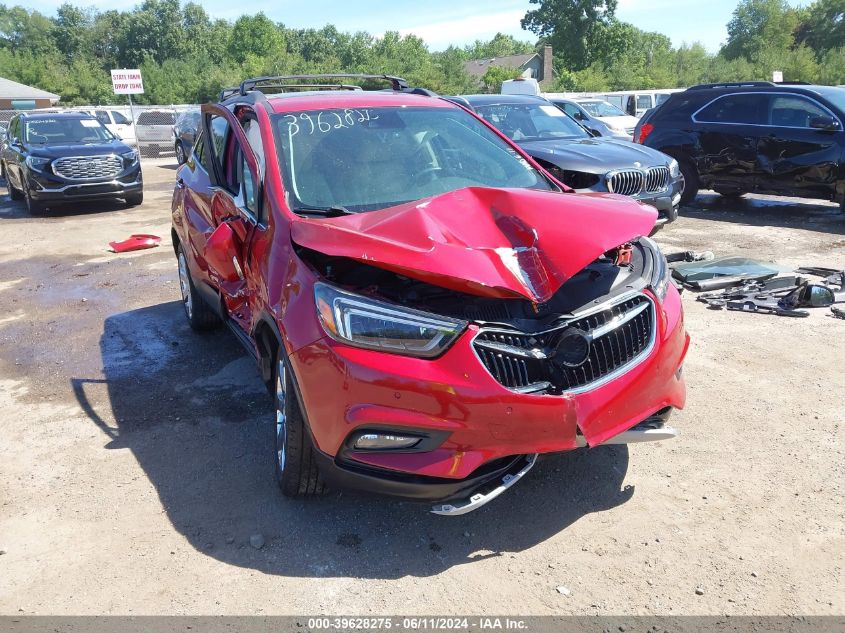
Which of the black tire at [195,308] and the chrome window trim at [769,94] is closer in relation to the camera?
the black tire at [195,308]

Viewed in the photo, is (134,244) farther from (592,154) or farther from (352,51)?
(352,51)

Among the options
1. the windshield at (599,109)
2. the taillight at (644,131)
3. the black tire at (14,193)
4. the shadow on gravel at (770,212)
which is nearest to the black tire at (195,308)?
the shadow on gravel at (770,212)

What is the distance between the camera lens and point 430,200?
11.2 ft

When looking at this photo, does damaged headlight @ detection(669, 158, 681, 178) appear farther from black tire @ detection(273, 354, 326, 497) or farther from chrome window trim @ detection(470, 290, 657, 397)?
black tire @ detection(273, 354, 326, 497)

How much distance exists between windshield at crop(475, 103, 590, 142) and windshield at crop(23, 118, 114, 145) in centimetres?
812

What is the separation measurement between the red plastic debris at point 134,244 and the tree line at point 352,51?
34.0 m

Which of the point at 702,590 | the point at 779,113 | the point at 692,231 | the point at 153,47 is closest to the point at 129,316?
the point at 702,590

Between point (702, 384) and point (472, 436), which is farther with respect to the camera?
point (702, 384)

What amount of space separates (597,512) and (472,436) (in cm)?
94

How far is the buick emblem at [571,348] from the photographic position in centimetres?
298

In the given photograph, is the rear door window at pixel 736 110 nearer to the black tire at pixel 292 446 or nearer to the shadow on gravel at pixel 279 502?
the shadow on gravel at pixel 279 502

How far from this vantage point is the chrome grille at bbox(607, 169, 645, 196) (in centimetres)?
841

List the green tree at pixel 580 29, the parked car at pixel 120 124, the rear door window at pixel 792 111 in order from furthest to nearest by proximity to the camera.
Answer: the green tree at pixel 580 29 < the parked car at pixel 120 124 < the rear door window at pixel 792 111

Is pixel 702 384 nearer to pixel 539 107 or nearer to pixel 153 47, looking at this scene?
pixel 539 107
